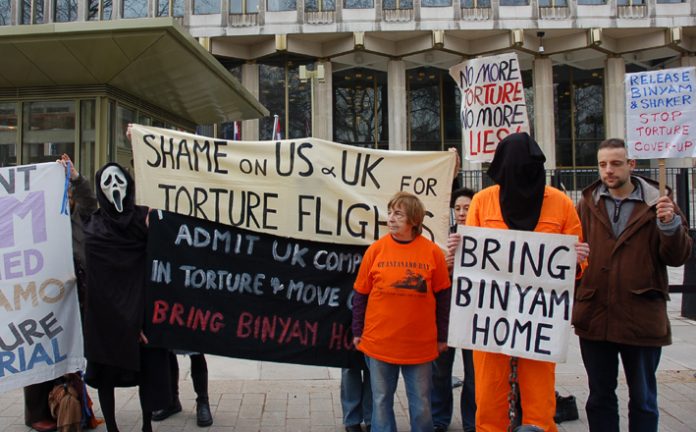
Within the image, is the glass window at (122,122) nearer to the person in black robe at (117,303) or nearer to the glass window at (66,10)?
the person in black robe at (117,303)

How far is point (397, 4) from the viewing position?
90.7ft

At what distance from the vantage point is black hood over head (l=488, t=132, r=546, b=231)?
3248 millimetres

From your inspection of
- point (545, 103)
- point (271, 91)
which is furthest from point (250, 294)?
point (545, 103)

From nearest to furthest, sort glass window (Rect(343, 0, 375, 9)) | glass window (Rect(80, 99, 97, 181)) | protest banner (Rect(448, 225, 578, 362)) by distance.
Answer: protest banner (Rect(448, 225, 578, 362)) → glass window (Rect(80, 99, 97, 181)) → glass window (Rect(343, 0, 375, 9))

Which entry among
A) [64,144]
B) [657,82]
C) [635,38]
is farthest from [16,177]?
[635,38]

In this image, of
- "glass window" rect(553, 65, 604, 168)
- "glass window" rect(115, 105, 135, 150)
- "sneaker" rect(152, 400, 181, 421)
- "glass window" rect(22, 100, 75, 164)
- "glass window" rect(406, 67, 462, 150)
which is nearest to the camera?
"sneaker" rect(152, 400, 181, 421)

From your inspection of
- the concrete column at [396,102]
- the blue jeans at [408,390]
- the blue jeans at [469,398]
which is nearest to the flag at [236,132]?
the concrete column at [396,102]

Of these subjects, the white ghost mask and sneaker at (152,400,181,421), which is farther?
sneaker at (152,400,181,421)

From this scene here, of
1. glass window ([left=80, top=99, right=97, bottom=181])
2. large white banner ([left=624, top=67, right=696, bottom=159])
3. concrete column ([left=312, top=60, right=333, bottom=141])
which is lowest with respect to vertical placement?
large white banner ([left=624, top=67, right=696, bottom=159])

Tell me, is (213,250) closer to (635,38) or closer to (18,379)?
(18,379)

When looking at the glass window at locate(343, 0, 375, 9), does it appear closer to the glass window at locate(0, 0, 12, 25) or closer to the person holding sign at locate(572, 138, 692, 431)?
the glass window at locate(0, 0, 12, 25)

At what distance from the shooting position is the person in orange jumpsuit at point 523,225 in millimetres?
3246

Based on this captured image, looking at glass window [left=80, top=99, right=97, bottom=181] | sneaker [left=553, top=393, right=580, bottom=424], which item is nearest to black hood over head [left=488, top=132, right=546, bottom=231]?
sneaker [left=553, top=393, right=580, bottom=424]

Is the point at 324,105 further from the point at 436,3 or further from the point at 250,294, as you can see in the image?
the point at 250,294
